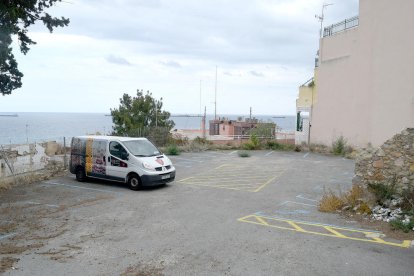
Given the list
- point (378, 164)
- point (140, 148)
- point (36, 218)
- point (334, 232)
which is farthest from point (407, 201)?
point (36, 218)

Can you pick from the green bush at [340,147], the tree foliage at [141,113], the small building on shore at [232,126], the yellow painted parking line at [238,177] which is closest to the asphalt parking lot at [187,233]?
the yellow painted parking line at [238,177]

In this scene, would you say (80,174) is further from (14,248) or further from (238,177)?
(14,248)

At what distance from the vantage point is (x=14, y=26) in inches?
517

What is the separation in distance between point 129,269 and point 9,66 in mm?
11290

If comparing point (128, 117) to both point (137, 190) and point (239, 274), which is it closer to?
point (137, 190)

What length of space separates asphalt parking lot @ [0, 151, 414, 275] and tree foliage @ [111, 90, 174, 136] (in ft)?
80.6

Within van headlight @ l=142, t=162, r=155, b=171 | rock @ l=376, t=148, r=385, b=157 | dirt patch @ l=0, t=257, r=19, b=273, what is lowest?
dirt patch @ l=0, t=257, r=19, b=273

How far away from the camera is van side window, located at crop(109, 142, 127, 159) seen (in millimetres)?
15336

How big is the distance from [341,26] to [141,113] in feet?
71.3

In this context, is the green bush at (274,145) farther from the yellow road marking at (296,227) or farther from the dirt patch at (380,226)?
the yellow road marking at (296,227)

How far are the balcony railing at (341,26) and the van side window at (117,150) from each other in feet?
67.1

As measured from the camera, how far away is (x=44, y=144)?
18562 mm

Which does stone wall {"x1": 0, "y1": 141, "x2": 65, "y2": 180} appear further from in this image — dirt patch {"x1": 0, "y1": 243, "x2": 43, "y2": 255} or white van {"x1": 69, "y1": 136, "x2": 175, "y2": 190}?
dirt patch {"x1": 0, "y1": 243, "x2": 43, "y2": 255}

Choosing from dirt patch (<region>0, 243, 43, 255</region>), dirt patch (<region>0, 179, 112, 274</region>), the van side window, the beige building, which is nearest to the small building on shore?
the beige building
